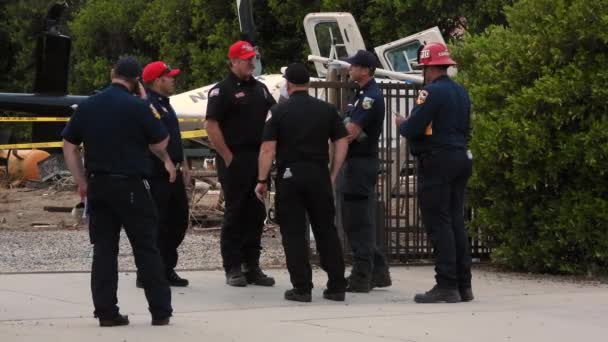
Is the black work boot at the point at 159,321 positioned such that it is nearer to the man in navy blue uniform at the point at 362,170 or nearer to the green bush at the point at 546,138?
the man in navy blue uniform at the point at 362,170

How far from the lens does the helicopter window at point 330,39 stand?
22562 millimetres

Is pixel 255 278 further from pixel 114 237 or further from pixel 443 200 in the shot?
pixel 114 237

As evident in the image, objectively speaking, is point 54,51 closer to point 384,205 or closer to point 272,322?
point 384,205

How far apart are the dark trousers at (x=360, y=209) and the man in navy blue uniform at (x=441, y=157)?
0.50 metres

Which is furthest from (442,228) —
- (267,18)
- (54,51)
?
(267,18)

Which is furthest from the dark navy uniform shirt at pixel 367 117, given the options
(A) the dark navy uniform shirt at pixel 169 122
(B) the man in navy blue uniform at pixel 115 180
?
(B) the man in navy blue uniform at pixel 115 180

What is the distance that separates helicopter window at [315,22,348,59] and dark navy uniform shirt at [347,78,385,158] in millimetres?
11492

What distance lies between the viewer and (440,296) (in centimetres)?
995

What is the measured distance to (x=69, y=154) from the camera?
8.34 meters

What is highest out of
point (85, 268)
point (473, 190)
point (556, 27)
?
point (556, 27)

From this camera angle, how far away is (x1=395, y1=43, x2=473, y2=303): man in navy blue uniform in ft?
32.4

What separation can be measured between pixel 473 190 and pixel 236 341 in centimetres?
517

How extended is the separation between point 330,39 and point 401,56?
1.84 metres

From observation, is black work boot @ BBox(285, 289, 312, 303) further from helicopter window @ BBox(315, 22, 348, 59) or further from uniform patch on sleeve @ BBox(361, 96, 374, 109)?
helicopter window @ BBox(315, 22, 348, 59)
